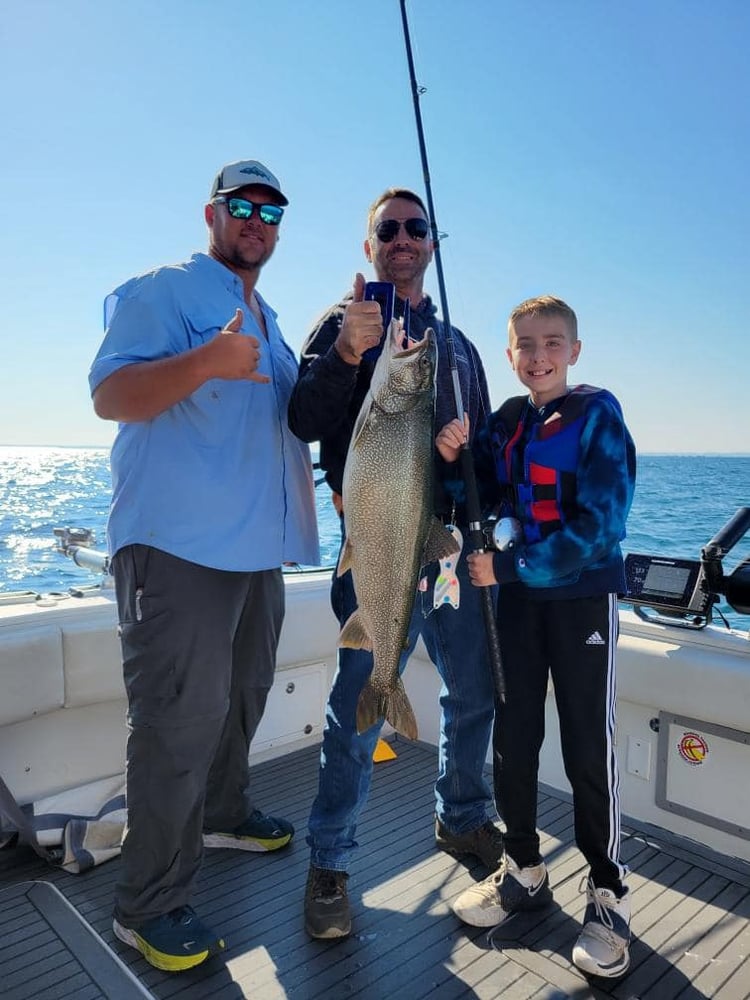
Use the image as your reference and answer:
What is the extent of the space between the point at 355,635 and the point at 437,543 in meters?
0.46

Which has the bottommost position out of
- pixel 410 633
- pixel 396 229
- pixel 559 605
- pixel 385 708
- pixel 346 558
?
pixel 385 708

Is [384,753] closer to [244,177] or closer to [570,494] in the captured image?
[570,494]

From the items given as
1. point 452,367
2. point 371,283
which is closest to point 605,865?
Result: point 452,367

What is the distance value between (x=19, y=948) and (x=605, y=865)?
7.15 feet

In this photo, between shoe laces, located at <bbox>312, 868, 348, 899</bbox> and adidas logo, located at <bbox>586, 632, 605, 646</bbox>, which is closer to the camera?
adidas logo, located at <bbox>586, 632, 605, 646</bbox>

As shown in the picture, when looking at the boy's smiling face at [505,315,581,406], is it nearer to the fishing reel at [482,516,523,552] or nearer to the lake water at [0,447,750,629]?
the fishing reel at [482,516,523,552]

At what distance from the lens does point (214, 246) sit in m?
3.12

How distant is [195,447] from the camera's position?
9.01ft

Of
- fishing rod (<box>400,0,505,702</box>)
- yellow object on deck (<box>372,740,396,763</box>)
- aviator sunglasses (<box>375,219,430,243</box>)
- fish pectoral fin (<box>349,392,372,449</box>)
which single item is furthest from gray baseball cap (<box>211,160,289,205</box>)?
yellow object on deck (<box>372,740,396,763</box>)

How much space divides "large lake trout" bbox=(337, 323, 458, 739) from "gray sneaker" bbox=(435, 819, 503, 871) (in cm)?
105

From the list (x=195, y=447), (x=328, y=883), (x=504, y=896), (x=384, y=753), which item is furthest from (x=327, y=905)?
(x=195, y=447)

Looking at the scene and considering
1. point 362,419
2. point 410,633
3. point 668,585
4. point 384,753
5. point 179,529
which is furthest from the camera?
point 384,753

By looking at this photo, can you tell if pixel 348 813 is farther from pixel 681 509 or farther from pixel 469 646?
pixel 681 509

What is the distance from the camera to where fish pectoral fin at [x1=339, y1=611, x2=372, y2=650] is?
2727 millimetres
